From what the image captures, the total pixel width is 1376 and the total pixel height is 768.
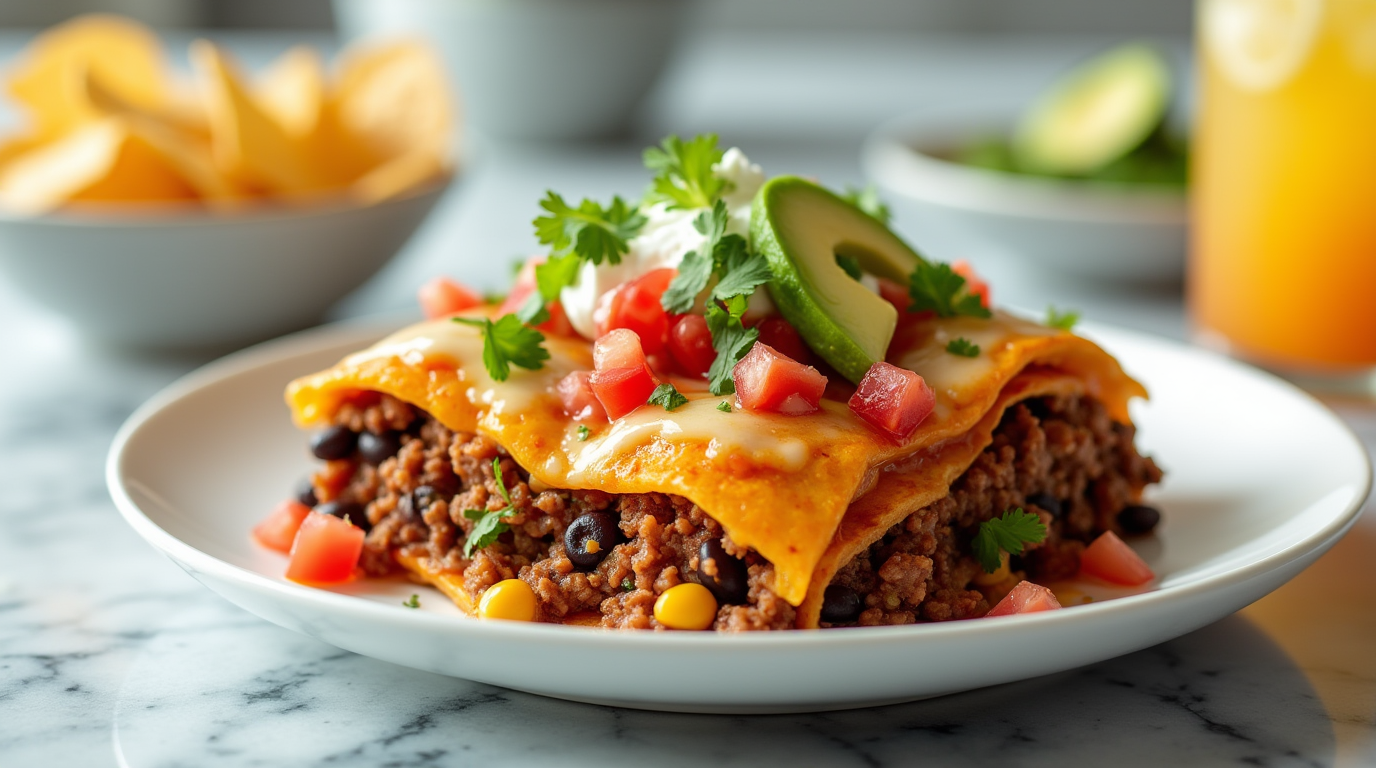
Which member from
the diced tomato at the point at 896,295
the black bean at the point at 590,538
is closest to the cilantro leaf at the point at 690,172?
the diced tomato at the point at 896,295

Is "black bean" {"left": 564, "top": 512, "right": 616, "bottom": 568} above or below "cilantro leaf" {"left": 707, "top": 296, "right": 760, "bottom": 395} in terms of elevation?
below

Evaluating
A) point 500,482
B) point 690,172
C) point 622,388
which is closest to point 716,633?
point 622,388

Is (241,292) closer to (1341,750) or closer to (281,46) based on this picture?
(1341,750)

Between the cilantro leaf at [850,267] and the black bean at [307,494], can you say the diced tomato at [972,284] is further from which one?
the black bean at [307,494]

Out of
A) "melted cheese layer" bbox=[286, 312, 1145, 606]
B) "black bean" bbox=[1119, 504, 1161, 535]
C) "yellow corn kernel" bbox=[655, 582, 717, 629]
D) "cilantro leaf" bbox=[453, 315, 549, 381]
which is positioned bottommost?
"yellow corn kernel" bbox=[655, 582, 717, 629]

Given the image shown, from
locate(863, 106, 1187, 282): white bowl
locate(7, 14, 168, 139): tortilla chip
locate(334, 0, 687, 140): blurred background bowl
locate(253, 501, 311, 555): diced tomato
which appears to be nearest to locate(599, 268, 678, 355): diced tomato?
locate(253, 501, 311, 555): diced tomato

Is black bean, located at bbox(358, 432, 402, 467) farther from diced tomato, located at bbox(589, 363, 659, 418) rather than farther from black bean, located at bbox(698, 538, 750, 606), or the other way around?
black bean, located at bbox(698, 538, 750, 606)
